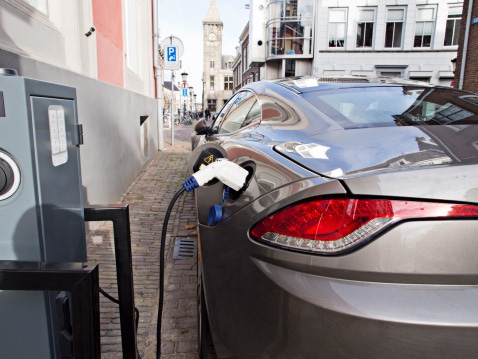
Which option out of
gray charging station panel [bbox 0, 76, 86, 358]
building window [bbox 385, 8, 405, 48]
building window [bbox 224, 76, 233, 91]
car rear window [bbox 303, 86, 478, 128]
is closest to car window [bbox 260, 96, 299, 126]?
car rear window [bbox 303, 86, 478, 128]

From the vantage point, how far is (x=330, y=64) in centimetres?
2623

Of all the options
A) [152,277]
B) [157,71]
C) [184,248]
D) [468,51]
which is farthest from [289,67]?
[152,277]

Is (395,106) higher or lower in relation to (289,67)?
lower

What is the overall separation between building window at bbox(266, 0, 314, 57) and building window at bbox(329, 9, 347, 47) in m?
1.58

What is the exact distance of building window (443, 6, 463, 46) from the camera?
936 inches

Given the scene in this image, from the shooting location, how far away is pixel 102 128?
15.2 ft

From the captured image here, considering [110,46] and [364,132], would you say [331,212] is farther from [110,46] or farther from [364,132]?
[110,46]

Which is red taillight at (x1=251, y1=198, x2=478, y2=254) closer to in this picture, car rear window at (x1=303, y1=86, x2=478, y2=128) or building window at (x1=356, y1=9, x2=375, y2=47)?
car rear window at (x1=303, y1=86, x2=478, y2=128)

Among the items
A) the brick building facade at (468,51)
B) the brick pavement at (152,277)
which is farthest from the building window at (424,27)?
the brick pavement at (152,277)

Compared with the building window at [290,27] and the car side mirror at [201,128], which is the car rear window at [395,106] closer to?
the car side mirror at [201,128]

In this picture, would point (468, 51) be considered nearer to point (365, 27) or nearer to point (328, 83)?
point (365, 27)

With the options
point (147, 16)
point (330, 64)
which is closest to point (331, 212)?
point (147, 16)

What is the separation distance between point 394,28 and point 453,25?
354 cm

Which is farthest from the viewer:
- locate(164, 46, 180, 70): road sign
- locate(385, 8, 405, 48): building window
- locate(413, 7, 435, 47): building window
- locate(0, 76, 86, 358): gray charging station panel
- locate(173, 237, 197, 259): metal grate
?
locate(385, 8, 405, 48): building window
